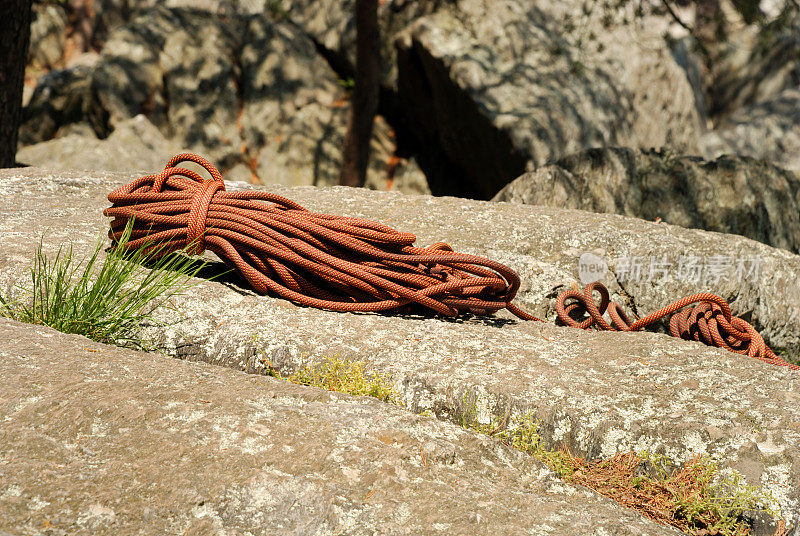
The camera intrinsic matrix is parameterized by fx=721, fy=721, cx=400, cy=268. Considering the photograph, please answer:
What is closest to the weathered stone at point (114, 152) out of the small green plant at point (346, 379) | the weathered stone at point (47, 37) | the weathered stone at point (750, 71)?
the small green plant at point (346, 379)

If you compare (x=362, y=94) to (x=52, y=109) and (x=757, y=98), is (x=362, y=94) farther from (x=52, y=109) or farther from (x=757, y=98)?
(x=757, y=98)

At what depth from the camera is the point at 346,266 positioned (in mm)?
2424

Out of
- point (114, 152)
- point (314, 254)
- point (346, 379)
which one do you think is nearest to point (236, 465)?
point (346, 379)

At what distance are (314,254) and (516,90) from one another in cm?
706

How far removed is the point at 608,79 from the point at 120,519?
383 inches

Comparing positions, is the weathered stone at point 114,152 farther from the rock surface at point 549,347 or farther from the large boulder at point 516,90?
the rock surface at point 549,347

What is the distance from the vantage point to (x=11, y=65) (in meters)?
5.59

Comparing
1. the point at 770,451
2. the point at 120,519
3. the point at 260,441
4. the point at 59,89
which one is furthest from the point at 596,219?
the point at 59,89

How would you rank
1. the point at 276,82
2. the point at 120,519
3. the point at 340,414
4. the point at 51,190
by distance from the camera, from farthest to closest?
the point at 276,82, the point at 51,190, the point at 340,414, the point at 120,519

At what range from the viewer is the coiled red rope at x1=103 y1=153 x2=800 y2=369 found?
245cm

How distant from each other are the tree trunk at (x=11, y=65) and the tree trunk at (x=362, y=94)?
3.62 meters

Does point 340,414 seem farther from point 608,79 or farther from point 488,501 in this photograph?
point 608,79

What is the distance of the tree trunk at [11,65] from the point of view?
548 centimetres

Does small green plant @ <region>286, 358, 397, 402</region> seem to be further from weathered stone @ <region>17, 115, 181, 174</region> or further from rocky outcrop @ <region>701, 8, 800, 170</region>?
rocky outcrop @ <region>701, 8, 800, 170</region>
